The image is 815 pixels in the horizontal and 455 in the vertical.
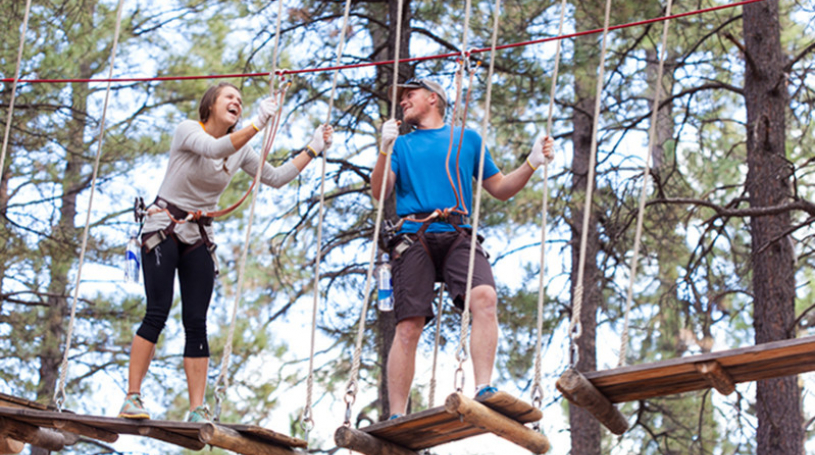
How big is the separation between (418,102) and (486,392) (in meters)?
1.38

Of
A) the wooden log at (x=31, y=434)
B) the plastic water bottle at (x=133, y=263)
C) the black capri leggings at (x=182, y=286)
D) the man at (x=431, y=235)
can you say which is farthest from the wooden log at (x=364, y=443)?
the wooden log at (x=31, y=434)

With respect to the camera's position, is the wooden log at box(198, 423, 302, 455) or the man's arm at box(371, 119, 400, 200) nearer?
the wooden log at box(198, 423, 302, 455)

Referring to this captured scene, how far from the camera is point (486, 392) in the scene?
4.20 meters

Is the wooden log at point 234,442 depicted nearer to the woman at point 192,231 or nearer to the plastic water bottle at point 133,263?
the woman at point 192,231

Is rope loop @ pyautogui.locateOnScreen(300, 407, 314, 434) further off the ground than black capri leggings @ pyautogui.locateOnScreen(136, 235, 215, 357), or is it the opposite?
black capri leggings @ pyautogui.locateOnScreen(136, 235, 215, 357)

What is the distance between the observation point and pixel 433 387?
17.1 ft

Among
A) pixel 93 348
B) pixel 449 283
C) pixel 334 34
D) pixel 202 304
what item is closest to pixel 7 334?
pixel 93 348

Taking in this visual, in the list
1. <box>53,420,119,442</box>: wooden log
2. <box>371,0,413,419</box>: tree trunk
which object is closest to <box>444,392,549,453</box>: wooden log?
<box>53,420,119,442</box>: wooden log

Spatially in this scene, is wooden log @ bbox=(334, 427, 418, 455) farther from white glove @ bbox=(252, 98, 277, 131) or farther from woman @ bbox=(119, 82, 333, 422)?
white glove @ bbox=(252, 98, 277, 131)

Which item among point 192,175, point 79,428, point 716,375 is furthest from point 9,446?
point 716,375

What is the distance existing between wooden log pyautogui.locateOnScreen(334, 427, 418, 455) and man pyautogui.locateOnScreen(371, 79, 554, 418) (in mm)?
145

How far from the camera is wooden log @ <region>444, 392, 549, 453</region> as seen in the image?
396cm

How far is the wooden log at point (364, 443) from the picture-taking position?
427 centimetres

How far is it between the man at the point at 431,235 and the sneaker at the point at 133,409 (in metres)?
1.01
